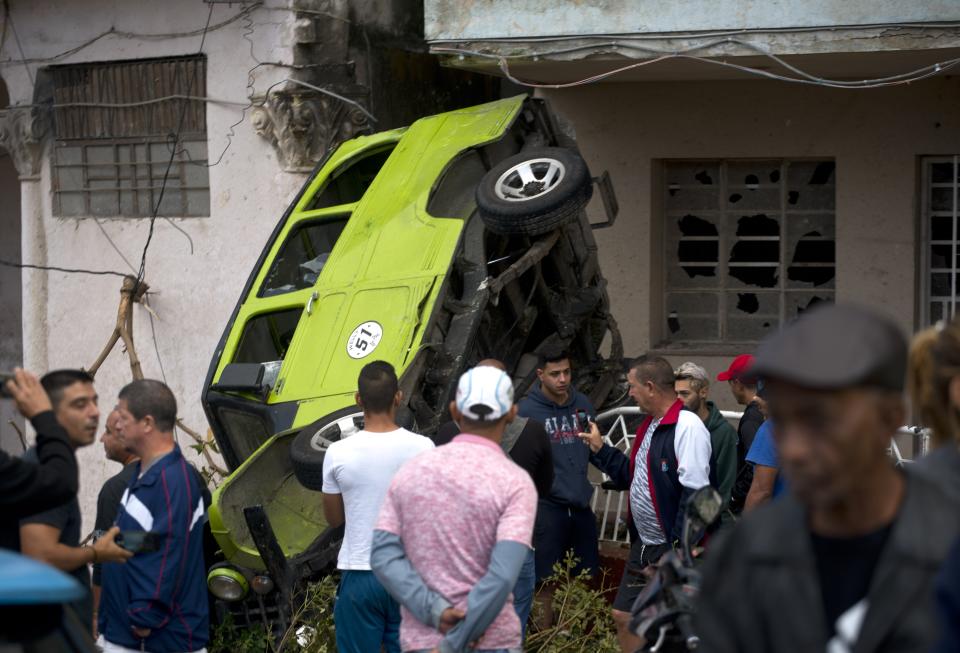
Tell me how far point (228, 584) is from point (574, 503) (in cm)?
183

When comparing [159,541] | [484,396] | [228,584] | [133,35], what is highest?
[133,35]

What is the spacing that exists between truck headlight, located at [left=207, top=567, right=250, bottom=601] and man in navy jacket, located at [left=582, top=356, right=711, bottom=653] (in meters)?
1.86

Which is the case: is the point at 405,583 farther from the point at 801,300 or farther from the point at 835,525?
the point at 801,300

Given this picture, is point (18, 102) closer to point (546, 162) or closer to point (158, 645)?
point (546, 162)

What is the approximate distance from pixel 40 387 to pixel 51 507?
0.41m

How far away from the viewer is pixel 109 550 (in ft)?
15.3

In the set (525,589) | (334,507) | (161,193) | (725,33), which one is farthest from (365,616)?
(161,193)

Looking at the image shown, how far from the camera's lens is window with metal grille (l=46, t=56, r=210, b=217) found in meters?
11.6

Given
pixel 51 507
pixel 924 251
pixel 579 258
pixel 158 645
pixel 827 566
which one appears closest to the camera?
pixel 827 566

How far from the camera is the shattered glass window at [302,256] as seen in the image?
8766mm

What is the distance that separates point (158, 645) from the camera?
5.12 m

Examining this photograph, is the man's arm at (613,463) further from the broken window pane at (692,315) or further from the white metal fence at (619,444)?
the broken window pane at (692,315)

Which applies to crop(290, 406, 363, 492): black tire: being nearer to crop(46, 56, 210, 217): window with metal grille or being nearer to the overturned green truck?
the overturned green truck

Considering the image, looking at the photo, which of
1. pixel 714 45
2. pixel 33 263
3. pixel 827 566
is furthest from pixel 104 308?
pixel 827 566
